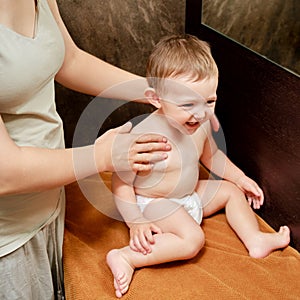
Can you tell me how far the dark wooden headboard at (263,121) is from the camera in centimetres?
104

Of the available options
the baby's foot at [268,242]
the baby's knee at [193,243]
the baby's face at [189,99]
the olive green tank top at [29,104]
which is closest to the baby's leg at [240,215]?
the baby's foot at [268,242]

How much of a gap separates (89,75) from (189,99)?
28 centimetres

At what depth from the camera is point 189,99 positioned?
0.97 meters

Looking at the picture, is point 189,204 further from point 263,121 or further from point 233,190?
point 263,121

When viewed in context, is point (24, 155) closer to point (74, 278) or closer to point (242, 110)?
point (74, 278)

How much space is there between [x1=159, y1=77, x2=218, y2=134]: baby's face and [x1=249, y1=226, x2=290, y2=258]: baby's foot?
0.96ft

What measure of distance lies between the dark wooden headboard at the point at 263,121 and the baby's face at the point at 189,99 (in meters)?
0.16

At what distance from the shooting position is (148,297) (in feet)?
3.06

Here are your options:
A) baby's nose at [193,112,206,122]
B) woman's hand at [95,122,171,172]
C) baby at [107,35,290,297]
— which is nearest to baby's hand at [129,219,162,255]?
baby at [107,35,290,297]

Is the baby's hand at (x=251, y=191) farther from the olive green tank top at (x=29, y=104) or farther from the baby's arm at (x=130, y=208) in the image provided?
the olive green tank top at (x=29, y=104)

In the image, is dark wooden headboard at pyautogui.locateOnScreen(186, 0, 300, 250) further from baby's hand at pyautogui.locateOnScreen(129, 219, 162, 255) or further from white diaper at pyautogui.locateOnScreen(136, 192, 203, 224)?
baby's hand at pyautogui.locateOnScreen(129, 219, 162, 255)

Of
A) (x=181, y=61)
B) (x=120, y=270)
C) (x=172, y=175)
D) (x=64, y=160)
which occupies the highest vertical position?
(x=181, y=61)

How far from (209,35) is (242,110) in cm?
24

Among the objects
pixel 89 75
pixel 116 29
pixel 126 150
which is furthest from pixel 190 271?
pixel 116 29
